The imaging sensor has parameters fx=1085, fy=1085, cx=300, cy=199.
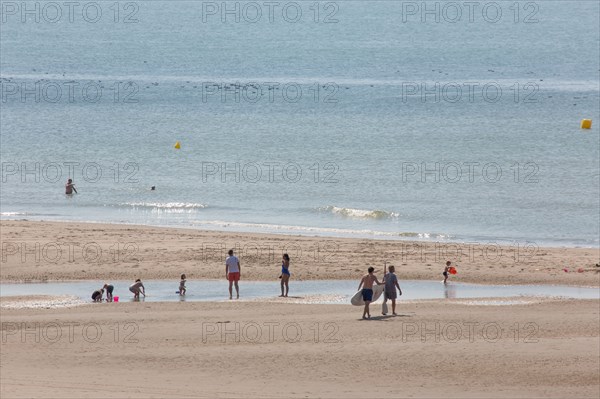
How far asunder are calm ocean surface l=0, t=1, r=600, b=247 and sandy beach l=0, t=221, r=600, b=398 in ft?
34.2

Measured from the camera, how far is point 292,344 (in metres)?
19.6

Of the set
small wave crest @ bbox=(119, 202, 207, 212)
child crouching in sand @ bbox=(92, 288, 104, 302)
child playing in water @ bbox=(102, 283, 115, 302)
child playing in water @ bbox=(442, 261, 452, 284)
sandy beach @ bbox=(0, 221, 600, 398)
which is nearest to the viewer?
sandy beach @ bbox=(0, 221, 600, 398)

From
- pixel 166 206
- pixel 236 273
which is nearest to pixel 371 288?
pixel 236 273

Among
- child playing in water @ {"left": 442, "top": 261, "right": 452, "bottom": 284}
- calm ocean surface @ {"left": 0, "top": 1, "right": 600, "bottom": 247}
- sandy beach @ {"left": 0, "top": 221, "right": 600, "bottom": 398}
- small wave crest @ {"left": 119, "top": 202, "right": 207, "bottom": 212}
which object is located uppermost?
calm ocean surface @ {"left": 0, "top": 1, "right": 600, "bottom": 247}

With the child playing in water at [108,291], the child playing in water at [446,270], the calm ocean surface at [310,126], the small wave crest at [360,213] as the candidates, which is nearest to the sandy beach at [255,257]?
the child playing in water at [446,270]

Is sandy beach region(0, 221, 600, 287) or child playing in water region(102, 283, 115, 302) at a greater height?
sandy beach region(0, 221, 600, 287)

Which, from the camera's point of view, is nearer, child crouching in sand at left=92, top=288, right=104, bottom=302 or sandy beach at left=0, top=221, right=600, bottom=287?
child crouching in sand at left=92, top=288, right=104, bottom=302

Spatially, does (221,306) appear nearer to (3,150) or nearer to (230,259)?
(230,259)

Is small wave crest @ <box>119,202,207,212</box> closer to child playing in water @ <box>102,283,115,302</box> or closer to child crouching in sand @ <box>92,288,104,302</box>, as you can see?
child playing in water @ <box>102,283,115,302</box>

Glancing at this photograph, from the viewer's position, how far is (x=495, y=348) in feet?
63.4

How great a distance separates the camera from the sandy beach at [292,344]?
17.2m

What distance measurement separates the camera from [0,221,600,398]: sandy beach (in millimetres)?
17250

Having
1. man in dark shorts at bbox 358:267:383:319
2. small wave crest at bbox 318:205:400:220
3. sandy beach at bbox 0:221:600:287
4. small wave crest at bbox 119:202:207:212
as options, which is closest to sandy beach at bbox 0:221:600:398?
sandy beach at bbox 0:221:600:287

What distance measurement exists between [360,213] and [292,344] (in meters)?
20.4
